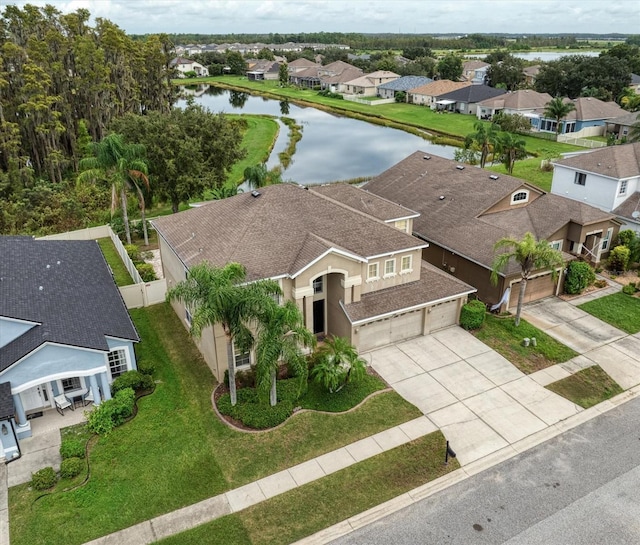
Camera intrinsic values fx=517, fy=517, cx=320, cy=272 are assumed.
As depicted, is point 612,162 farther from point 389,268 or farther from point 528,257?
point 389,268

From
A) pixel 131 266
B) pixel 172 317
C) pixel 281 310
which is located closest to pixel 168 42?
pixel 131 266

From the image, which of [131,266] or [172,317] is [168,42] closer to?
[131,266]

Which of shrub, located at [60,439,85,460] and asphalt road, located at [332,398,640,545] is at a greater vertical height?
shrub, located at [60,439,85,460]

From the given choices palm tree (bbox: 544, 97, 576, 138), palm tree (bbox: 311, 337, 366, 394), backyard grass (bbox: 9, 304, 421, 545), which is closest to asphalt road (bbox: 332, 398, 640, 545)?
backyard grass (bbox: 9, 304, 421, 545)

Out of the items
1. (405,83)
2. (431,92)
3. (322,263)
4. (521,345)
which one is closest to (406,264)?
(322,263)

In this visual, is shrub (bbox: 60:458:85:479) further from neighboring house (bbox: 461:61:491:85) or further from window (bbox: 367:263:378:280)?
neighboring house (bbox: 461:61:491:85)

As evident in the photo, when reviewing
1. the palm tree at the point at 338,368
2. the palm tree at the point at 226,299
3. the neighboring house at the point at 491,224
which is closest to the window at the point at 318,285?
the palm tree at the point at 338,368
